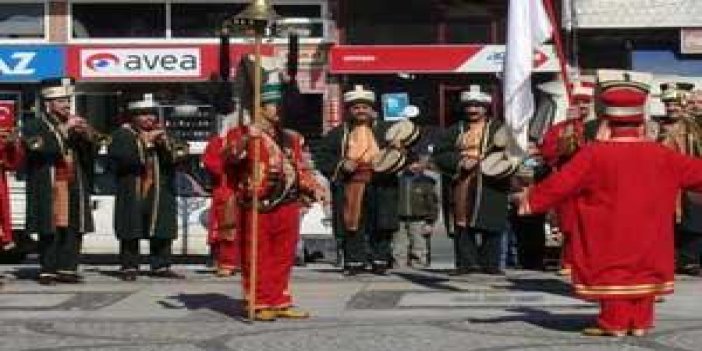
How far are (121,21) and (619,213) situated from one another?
69.1ft

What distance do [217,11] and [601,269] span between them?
20525 mm

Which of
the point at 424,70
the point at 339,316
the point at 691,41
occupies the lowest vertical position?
the point at 339,316

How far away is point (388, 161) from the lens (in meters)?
14.6

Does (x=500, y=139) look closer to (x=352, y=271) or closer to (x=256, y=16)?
(x=352, y=271)

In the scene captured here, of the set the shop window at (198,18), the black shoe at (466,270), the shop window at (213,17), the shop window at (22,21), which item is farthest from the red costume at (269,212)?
the shop window at (22,21)

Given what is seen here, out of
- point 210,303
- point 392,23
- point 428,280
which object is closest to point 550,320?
point 210,303

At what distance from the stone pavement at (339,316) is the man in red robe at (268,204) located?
25cm

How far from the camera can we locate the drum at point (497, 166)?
14078mm

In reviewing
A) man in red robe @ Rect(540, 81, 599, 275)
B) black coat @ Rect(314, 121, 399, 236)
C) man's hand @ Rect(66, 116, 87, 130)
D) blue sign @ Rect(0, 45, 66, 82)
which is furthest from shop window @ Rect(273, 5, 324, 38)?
man in red robe @ Rect(540, 81, 599, 275)

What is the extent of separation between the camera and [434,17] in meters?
29.5

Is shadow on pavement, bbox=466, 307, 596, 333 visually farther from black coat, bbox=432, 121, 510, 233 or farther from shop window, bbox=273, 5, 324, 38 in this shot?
shop window, bbox=273, 5, 324, 38

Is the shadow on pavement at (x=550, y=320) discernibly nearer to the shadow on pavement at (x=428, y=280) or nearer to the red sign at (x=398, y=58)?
the shadow on pavement at (x=428, y=280)

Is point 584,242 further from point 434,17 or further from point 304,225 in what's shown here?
point 434,17

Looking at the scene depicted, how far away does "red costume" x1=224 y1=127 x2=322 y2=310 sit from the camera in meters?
11.1
